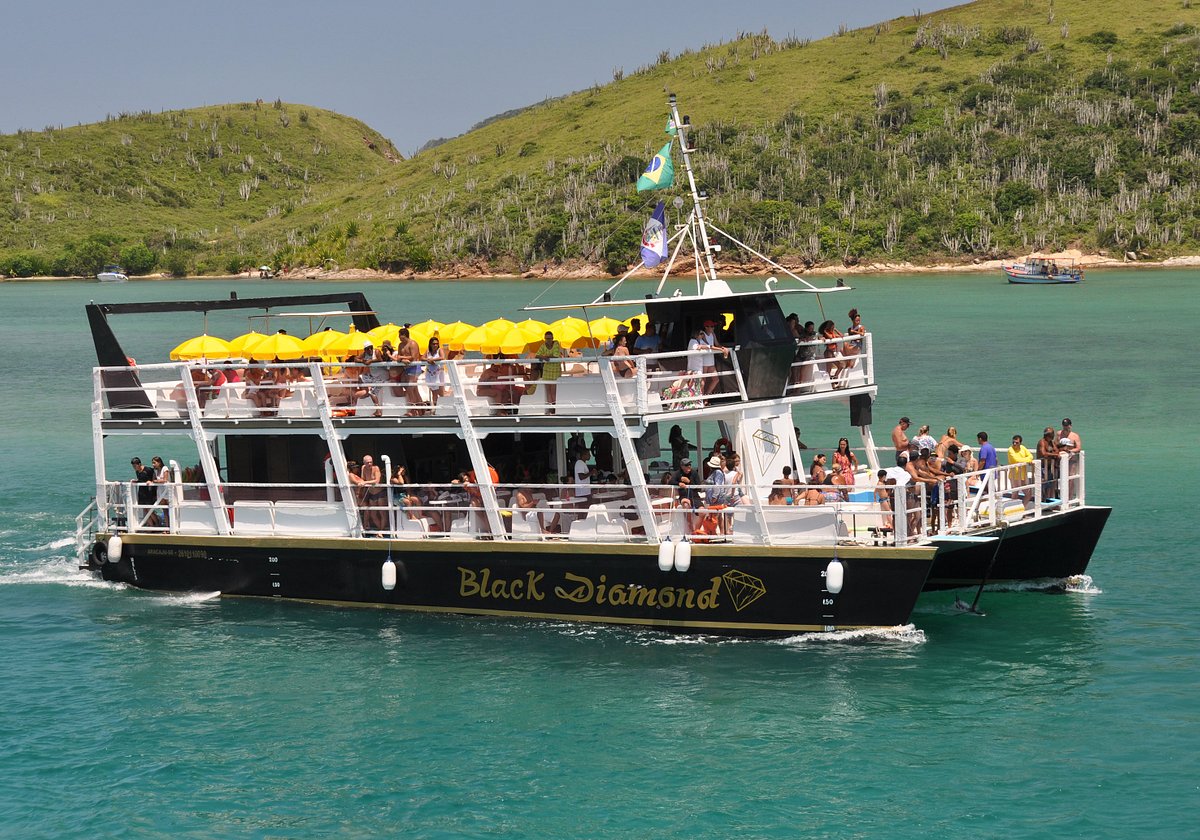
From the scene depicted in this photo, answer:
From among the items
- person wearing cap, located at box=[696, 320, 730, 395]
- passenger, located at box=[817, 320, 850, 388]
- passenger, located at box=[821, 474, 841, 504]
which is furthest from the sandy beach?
passenger, located at box=[821, 474, 841, 504]

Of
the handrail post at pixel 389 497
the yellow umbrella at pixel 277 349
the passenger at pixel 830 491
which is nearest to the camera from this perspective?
the passenger at pixel 830 491

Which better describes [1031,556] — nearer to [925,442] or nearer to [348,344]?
[925,442]

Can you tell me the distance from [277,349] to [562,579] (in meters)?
6.66

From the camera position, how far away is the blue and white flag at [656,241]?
72.9 feet

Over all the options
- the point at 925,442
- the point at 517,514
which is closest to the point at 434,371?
the point at 517,514

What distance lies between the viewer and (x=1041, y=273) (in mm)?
127688

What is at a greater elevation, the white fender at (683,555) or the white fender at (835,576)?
the white fender at (683,555)

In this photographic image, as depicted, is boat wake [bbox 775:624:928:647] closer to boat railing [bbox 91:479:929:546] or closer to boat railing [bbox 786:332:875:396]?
boat railing [bbox 91:479:929:546]

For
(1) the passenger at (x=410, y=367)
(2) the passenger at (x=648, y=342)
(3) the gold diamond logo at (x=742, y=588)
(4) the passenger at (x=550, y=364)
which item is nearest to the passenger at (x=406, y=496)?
(1) the passenger at (x=410, y=367)

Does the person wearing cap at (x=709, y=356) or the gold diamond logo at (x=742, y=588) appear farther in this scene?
the person wearing cap at (x=709, y=356)

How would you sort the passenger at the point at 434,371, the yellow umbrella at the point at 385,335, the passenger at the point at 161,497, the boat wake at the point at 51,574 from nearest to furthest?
the passenger at the point at 434,371
the yellow umbrella at the point at 385,335
the passenger at the point at 161,497
the boat wake at the point at 51,574

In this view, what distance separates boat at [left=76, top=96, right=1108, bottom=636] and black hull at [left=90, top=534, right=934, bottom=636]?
34mm

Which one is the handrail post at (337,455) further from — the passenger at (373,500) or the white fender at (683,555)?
the white fender at (683,555)

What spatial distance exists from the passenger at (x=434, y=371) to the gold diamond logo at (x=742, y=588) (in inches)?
212
